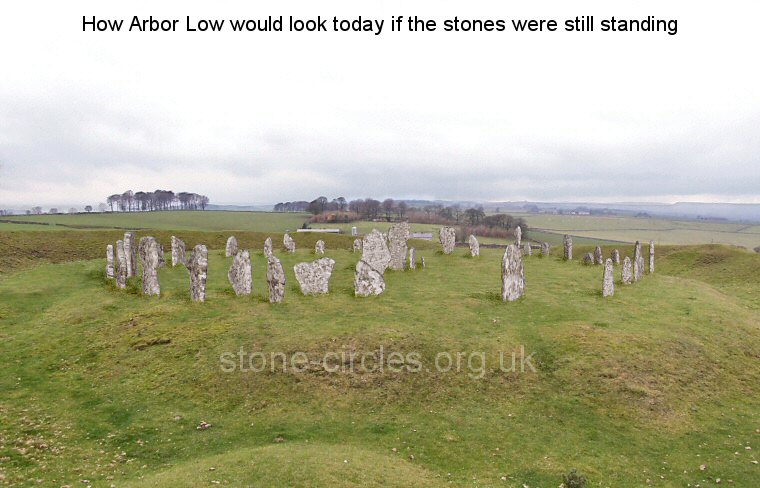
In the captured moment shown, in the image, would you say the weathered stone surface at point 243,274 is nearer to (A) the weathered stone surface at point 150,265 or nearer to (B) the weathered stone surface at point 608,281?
(A) the weathered stone surface at point 150,265

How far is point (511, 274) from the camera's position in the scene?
901 inches

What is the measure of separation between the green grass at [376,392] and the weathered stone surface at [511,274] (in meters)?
0.85

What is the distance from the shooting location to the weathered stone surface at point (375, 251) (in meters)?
28.3

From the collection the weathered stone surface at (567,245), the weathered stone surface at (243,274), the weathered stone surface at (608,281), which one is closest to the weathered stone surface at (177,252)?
the weathered stone surface at (243,274)

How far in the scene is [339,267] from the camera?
112ft

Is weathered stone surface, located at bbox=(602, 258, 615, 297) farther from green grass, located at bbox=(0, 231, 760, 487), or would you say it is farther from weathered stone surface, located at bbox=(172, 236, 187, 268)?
weathered stone surface, located at bbox=(172, 236, 187, 268)

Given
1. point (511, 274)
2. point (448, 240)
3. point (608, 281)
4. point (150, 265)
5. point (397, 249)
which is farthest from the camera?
point (448, 240)

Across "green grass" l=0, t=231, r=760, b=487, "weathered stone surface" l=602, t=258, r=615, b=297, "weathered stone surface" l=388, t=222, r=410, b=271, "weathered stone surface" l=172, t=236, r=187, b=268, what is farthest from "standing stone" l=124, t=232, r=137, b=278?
"weathered stone surface" l=602, t=258, r=615, b=297

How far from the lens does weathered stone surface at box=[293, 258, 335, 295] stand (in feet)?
78.1

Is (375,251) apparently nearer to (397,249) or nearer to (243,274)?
(397,249)

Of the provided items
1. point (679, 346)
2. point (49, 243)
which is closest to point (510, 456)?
point (679, 346)

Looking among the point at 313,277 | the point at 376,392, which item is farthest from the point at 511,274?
the point at 376,392

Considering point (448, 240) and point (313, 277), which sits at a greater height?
point (448, 240)

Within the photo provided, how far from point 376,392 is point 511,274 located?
39.9ft
